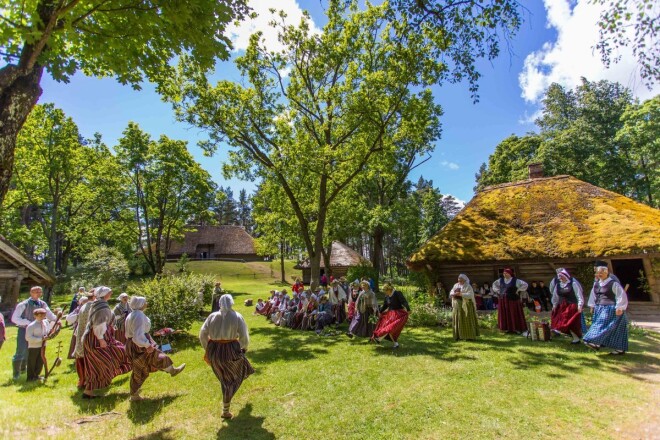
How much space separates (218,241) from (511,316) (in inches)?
1753

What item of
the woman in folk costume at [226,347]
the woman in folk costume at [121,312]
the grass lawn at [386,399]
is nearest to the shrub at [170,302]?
the woman in folk costume at [121,312]

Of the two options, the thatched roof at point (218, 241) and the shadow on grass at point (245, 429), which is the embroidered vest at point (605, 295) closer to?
the shadow on grass at point (245, 429)

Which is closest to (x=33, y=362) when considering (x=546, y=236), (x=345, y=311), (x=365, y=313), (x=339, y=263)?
(x=365, y=313)

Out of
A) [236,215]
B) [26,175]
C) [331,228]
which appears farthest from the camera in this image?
[236,215]

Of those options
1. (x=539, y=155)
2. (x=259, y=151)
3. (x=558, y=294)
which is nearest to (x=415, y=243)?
(x=539, y=155)

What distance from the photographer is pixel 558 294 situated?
9109 millimetres

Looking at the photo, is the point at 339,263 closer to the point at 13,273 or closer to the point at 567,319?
the point at 13,273

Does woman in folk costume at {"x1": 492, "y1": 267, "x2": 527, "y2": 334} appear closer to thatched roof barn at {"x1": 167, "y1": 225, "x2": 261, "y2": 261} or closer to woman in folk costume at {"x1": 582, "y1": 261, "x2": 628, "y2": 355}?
woman in folk costume at {"x1": 582, "y1": 261, "x2": 628, "y2": 355}

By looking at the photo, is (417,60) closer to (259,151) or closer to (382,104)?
(382,104)

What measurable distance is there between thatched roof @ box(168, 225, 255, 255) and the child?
135 feet

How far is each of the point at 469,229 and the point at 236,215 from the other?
69.8 meters

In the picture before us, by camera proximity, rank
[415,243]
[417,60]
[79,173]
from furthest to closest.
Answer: [415,243] → [79,173] → [417,60]

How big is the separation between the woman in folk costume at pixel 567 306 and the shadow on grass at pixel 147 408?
9.49m

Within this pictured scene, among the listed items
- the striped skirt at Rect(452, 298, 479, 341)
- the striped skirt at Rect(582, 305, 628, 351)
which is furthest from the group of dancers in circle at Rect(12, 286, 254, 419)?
the striped skirt at Rect(582, 305, 628, 351)
